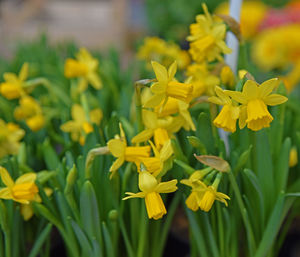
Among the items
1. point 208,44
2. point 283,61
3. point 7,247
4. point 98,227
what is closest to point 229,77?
point 208,44

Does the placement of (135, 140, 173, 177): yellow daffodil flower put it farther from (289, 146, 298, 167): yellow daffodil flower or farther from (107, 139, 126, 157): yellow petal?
(289, 146, 298, 167): yellow daffodil flower

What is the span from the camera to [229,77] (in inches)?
25.5

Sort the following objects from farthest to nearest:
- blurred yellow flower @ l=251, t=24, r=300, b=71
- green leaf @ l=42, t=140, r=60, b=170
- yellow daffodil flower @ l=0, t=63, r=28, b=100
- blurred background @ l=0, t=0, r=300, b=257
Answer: blurred yellow flower @ l=251, t=24, r=300, b=71 < blurred background @ l=0, t=0, r=300, b=257 < yellow daffodil flower @ l=0, t=63, r=28, b=100 < green leaf @ l=42, t=140, r=60, b=170

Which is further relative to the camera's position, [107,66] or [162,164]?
[107,66]

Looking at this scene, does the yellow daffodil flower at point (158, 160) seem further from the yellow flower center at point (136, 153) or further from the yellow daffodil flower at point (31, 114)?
the yellow daffodil flower at point (31, 114)

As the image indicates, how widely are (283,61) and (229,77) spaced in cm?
124

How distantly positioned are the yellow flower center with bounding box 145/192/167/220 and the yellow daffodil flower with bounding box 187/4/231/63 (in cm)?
26

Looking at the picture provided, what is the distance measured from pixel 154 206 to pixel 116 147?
100mm

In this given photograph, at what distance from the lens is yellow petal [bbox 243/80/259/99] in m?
0.46

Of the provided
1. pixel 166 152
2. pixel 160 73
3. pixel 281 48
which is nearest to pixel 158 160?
pixel 166 152

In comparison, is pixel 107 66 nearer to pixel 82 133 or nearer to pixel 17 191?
pixel 82 133

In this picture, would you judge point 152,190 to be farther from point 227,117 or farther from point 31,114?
point 31,114

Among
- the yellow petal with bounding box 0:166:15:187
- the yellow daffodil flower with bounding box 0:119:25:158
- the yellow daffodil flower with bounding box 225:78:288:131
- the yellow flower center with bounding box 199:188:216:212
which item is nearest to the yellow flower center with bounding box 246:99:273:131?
the yellow daffodil flower with bounding box 225:78:288:131

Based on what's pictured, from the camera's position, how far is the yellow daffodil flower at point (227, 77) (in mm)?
641
